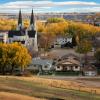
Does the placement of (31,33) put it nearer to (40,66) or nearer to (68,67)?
(40,66)

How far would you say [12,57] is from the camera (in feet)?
183

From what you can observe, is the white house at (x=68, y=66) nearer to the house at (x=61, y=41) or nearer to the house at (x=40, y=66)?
the house at (x=40, y=66)

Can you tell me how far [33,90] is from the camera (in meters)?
36.2

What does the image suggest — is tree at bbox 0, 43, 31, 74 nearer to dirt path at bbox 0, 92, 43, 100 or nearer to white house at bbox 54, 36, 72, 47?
dirt path at bbox 0, 92, 43, 100

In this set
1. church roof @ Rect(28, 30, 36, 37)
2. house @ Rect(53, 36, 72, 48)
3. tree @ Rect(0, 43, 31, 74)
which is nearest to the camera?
tree @ Rect(0, 43, 31, 74)

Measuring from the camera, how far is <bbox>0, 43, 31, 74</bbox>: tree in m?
55.5

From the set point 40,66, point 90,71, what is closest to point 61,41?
point 40,66

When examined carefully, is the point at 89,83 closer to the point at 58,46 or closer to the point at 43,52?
the point at 43,52

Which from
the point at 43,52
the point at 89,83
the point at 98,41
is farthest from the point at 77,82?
the point at 98,41

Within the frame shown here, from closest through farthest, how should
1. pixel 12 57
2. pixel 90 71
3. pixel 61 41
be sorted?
1. pixel 12 57
2. pixel 90 71
3. pixel 61 41

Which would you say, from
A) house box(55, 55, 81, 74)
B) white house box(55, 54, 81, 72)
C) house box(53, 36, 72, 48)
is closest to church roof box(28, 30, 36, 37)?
house box(53, 36, 72, 48)

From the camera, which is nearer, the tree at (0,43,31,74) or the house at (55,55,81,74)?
the tree at (0,43,31,74)

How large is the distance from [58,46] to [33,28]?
762 cm

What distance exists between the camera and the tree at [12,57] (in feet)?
182
